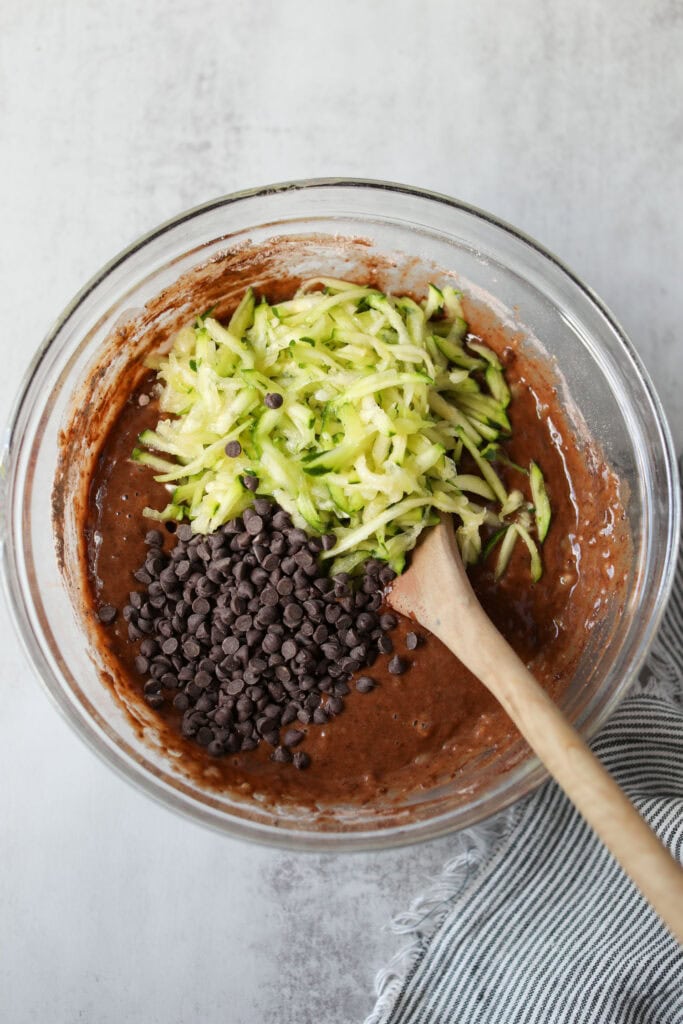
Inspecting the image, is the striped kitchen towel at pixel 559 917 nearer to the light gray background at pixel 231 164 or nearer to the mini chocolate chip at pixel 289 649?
the light gray background at pixel 231 164

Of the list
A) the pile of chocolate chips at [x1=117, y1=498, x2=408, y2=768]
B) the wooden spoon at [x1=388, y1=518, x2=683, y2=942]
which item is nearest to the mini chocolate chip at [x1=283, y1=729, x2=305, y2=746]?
the pile of chocolate chips at [x1=117, y1=498, x2=408, y2=768]

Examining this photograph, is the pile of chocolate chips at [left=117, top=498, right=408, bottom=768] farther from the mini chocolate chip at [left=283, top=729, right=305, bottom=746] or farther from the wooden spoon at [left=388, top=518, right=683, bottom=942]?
the wooden spoon at [left=388, top=518, right=683, bottom=942]

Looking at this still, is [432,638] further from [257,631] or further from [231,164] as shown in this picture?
[231,164]

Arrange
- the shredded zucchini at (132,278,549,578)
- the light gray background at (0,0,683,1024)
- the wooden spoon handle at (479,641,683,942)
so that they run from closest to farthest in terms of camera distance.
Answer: the wooden spoon handle at (479,641,683,942) → the shredded zucchini at (132,278,549,578) → the light gray background at (0,0,683,1024)

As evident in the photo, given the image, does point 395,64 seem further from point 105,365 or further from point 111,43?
point 105,365

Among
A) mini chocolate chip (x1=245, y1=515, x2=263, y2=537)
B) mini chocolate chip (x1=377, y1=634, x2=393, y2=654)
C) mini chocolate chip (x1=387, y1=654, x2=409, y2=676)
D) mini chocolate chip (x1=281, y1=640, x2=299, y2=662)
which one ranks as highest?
mini chocolate chip (x1=245, y1=515, x2=263, y2=537)

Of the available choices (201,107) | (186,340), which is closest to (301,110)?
(201,107)
